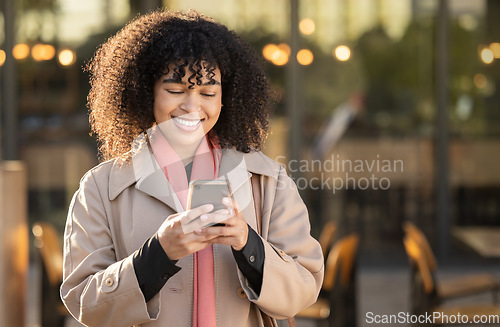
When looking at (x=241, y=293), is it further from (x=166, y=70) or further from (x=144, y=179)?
(x=166, y=70)

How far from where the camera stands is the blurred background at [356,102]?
6508 mm

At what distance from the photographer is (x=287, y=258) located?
1.68 meters

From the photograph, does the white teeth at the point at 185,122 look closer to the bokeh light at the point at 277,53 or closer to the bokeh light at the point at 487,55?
the bokeh light at the point at 277,53

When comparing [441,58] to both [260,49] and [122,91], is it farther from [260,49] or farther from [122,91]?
[122,91]

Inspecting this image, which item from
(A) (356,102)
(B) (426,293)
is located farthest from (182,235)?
(A) (356,102)

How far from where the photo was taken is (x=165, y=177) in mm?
1725

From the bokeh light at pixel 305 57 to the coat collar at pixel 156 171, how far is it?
4794mm

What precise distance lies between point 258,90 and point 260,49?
468 cm

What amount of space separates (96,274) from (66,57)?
5412mm

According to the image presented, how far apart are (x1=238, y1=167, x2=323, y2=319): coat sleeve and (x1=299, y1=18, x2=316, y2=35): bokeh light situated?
483 centimetres

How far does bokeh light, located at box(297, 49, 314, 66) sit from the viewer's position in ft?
21.3

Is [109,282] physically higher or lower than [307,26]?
lower

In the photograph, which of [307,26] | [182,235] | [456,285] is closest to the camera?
[182,235]

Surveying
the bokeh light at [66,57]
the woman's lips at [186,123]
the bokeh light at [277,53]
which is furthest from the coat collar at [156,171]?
the bokeh light at [66,57]
